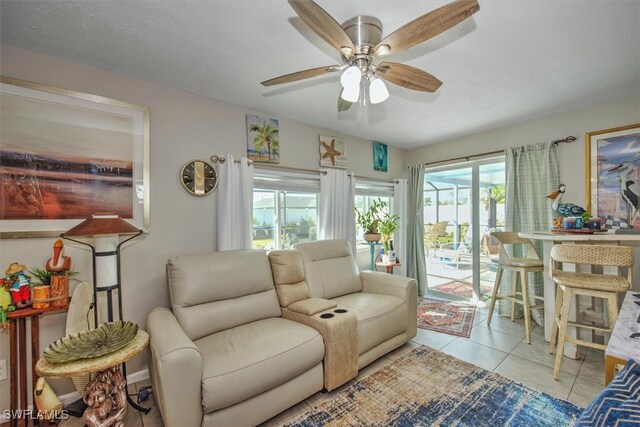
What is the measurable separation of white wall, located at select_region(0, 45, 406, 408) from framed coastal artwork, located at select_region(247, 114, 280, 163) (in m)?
0.09

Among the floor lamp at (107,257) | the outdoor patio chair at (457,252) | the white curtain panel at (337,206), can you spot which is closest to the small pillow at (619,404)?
the floor lamp at (107,257)

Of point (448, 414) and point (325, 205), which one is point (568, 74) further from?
point (448, 414)

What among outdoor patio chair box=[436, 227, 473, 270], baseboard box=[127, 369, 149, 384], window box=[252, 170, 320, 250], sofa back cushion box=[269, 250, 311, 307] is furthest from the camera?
outdoor patio chair box=[436, 227, 473, 270]

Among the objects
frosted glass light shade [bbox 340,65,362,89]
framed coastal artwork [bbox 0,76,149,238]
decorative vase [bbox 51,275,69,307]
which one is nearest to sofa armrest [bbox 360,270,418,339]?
frosted glass light shade [bbox 340,65,362,89]

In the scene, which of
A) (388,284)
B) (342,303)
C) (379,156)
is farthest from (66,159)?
(379,156)

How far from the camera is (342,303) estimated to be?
2.54 m

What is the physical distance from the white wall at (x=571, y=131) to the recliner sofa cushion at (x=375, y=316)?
225cm

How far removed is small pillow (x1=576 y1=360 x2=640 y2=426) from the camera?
771mm

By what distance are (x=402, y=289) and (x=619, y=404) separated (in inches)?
73.7

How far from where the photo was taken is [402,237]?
4391 mm

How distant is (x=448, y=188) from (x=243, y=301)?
3.45 metres

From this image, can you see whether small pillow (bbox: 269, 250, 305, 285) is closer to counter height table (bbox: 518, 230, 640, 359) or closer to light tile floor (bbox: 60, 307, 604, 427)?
light tile floor (bbox: 60, 307, 604, 427)

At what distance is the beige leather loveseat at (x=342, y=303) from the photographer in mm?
2021

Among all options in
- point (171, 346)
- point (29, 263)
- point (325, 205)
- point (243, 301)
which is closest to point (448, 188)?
point (325, 205)
